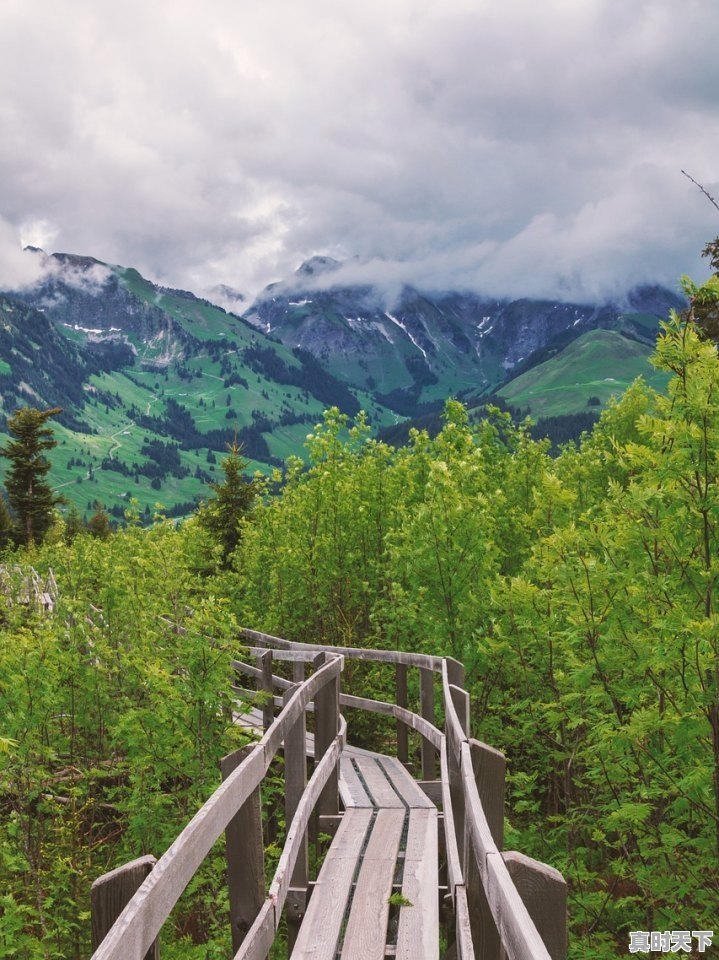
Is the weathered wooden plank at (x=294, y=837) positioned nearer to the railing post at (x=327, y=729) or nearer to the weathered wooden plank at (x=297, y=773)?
the weathered wooden plank at (x=297, y=773)

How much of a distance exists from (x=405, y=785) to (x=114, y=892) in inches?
269

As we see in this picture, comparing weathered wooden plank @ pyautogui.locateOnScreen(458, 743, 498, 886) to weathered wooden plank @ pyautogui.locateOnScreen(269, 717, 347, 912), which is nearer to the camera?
weathered wooden plank @ pyautogui.locateOnScreen(458, 743, 498, 886)

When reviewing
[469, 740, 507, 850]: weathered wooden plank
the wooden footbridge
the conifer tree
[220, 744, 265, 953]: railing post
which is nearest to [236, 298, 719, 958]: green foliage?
the wooden footbridge

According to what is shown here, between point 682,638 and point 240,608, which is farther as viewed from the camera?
point 240,608

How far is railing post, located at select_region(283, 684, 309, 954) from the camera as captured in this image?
5.51 m

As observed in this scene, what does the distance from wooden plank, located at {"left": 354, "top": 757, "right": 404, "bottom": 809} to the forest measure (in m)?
1.39

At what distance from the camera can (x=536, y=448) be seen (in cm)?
1692

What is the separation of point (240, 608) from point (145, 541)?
348cm

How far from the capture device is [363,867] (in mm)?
5758

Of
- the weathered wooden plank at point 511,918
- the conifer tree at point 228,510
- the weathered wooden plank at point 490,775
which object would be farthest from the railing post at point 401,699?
the conifer tree at point 228,510

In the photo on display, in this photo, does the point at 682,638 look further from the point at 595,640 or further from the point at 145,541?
the point at 145,541

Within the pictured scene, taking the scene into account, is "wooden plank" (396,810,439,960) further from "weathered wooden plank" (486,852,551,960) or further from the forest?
"weathered wooden plank" (486,852,551,960)

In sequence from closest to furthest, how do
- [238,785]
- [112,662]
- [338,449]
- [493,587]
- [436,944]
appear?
[238,785], [436,944], [493,587], [112,662], [338,449]

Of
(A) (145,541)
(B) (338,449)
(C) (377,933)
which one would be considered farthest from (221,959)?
(B) (338,449)
